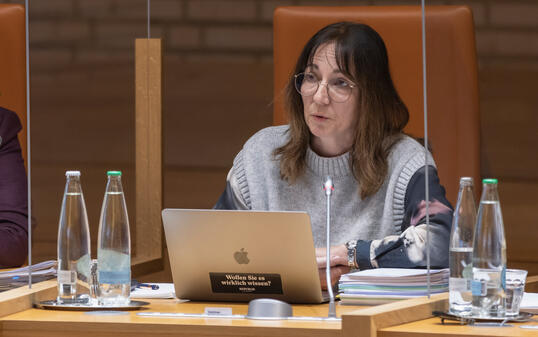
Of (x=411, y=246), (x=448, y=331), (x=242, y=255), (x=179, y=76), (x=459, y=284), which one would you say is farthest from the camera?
(x=179, y=76)

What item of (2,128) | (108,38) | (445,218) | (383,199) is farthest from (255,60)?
(445,218)

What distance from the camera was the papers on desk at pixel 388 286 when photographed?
1.48m

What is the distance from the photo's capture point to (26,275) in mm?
1634

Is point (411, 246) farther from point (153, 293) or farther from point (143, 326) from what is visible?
point (143, 326)

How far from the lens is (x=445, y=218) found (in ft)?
6.12

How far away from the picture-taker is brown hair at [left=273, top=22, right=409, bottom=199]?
2.10 m

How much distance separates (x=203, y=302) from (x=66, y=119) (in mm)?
1586

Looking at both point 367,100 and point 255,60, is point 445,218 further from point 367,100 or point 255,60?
point 255,60

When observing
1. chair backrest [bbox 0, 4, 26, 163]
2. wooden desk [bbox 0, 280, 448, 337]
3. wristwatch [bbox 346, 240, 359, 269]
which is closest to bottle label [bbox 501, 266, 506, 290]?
wooden desk [bbox 0, 280, 448, 337]

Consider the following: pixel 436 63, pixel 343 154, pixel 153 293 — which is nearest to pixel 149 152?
pixel 343 154

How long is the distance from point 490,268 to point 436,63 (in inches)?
39.1

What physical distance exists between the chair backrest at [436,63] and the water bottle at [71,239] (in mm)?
922

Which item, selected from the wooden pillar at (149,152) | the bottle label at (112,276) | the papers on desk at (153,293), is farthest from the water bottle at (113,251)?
the wooden pillar at (149,152)

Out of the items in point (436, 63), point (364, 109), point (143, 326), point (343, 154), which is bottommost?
point (143, 326)
